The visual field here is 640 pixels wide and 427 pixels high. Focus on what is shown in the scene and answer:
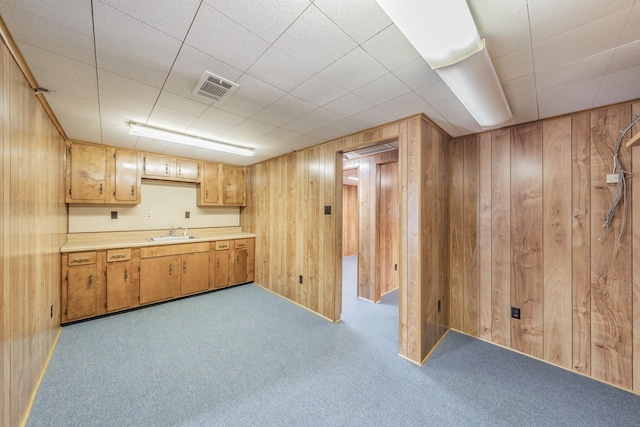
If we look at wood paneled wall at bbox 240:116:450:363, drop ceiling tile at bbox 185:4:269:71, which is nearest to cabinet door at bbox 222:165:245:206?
wood paneled wall at bbox 240:116:450:363

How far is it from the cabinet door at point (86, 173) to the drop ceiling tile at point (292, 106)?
9.76 ft

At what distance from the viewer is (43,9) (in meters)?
1.11

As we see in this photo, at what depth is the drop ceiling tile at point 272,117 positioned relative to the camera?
7.42ft

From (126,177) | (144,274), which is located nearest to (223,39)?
(126,177)

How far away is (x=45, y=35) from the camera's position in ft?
4.19

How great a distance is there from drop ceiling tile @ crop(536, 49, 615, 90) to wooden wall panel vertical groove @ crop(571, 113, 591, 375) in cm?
80

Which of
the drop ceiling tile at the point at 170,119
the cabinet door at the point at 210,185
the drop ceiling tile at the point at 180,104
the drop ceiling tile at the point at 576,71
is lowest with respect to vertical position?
the cabinet door at the point at 210,185

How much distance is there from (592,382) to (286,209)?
3733 mm

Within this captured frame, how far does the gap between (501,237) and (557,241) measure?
43 cm

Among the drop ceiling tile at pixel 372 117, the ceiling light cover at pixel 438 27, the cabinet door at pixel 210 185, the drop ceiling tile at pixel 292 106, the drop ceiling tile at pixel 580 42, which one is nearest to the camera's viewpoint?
the ceiling light cover at pixel 438 27

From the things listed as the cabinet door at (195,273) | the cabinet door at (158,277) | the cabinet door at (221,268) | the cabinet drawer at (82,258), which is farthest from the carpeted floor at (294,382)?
the cabinet door at (221,268)

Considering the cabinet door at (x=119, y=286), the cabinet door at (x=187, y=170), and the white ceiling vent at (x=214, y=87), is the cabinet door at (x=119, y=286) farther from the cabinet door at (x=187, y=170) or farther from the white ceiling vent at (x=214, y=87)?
the white ceiling vent at (x=214, y=87)

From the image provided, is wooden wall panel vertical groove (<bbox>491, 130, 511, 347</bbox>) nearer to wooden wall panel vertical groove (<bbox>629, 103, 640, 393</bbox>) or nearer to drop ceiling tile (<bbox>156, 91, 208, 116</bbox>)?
wooden wall panel vertical groove (<bbox>629, 103, 640, 393</bbox>)

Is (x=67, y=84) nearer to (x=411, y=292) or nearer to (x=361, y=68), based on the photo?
(x=361, y=68)
